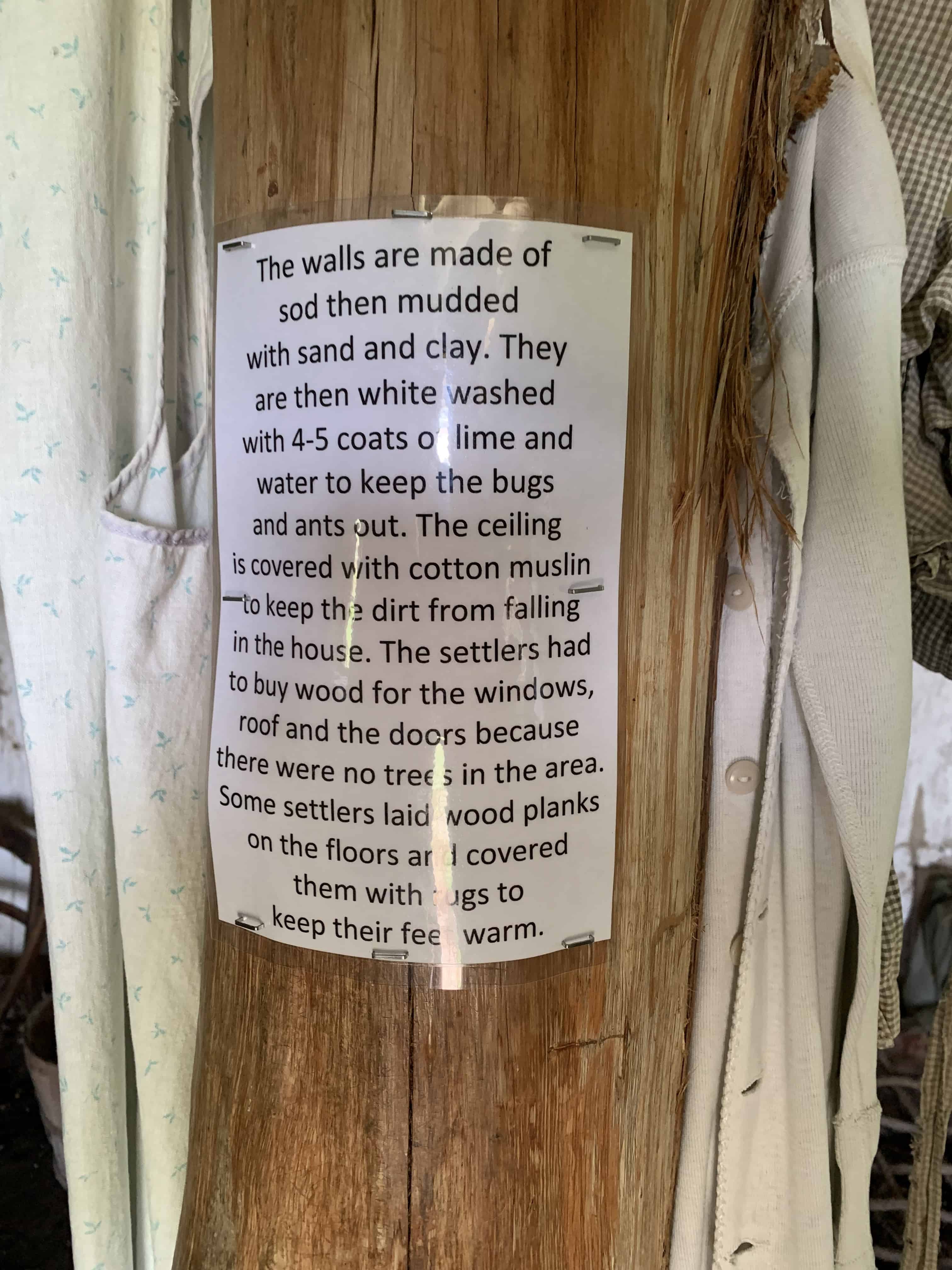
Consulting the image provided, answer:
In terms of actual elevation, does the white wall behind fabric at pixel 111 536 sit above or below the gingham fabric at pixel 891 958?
above

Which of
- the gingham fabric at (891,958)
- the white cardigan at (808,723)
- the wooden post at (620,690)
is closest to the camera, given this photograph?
the wooden post at (620,690)

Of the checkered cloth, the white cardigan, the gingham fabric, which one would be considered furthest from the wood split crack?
the checkered cloth

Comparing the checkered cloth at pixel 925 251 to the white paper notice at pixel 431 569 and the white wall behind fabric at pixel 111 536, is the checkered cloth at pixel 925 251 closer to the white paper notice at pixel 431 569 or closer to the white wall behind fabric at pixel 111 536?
the white paper notice at pixel 431 569

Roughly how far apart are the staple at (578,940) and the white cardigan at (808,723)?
138 mm

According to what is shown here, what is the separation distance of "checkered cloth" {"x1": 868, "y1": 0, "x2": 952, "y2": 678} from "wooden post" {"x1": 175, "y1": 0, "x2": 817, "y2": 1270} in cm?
24

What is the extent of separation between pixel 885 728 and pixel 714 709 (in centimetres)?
11

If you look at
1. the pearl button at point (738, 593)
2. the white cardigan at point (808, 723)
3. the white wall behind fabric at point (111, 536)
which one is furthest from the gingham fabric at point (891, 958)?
the white wall behind fabric at point (111, 536)

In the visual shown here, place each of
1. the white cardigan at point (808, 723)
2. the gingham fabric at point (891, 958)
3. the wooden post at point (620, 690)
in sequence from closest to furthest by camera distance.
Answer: the wooden post at point (620, 690) → the white cardigan at point (808, 723) → the gingham fabric at point (891, 958)

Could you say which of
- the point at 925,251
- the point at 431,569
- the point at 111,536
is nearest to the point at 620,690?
the point at 431,569

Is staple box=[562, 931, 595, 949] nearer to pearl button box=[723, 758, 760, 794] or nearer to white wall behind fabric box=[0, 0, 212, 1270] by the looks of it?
pearl button box=[723, 758, 760, 794]

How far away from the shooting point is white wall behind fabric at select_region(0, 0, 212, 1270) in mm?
541

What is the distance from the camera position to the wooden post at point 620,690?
0.39 m

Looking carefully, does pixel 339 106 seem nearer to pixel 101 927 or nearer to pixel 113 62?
pixel 113 62

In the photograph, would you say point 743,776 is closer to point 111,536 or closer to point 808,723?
point 808,723
